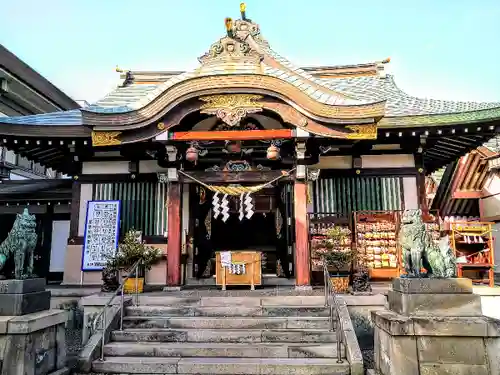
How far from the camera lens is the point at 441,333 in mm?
5020

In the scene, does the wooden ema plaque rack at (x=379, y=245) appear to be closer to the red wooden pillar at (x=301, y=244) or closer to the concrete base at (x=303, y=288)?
the red wooden pillar at (x=301, y=244)

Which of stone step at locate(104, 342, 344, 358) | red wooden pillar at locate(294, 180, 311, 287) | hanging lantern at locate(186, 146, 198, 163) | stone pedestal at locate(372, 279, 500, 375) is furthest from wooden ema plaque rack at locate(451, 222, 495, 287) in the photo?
hanging lantern at locate(186, 146, 198, 163)

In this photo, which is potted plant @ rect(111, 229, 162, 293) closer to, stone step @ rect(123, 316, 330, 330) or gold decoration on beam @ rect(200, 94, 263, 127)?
stone step @ rect(123, 316, 330, 330)

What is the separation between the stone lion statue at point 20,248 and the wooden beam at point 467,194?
16117 millimetres

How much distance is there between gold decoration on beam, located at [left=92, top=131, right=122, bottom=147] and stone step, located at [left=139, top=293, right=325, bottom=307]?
3.92 meters

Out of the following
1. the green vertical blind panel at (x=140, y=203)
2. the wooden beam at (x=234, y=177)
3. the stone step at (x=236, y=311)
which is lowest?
the stone step at (x=236, y=311)

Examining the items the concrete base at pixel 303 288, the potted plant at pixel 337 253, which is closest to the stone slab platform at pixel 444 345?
the potted plant at pixel 337 253

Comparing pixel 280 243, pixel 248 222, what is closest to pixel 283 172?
pixel 280 243

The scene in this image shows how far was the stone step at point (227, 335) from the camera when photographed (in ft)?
22.2

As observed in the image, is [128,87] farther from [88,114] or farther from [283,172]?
[283,172]

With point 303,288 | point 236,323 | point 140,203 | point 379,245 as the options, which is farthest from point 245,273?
point 140,203

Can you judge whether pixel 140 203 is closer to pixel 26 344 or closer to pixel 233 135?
pixel 233 135

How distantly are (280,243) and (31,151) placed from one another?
329 inches

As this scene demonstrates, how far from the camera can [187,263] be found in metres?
11.5
